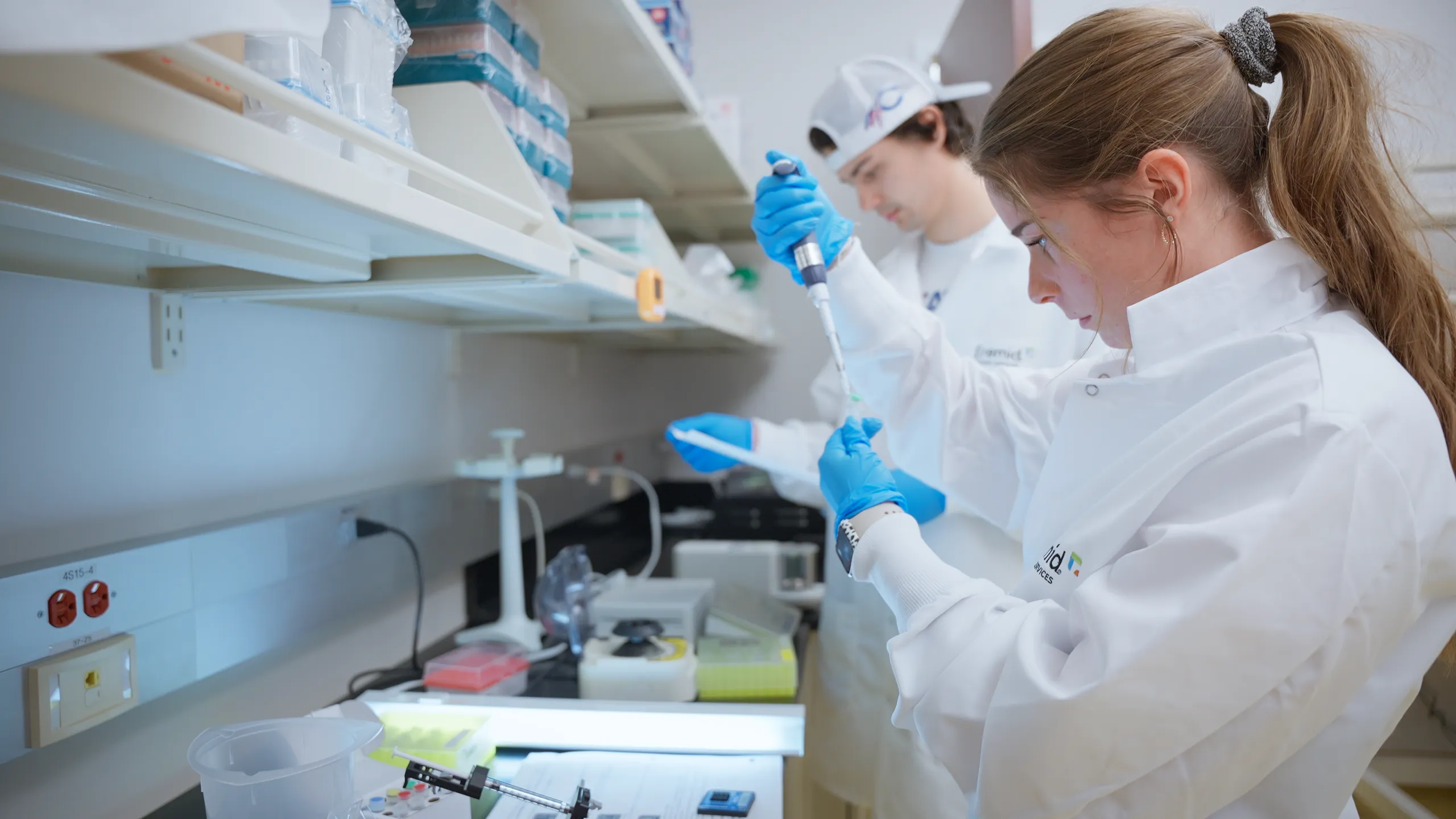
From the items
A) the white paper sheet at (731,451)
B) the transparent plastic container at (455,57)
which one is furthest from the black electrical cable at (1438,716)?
the transparent plastic container at (455,57)

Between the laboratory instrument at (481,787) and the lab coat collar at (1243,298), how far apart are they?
76 centimetres

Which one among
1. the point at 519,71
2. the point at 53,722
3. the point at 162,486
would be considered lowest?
the point at 53,722

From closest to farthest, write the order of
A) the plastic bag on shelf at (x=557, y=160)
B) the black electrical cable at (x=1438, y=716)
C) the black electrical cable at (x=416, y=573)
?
the plastic bag on shelf at (x=557, y=160) < the black electrical cable at (x=416, y=573) < the black electrical cable at (x=1438, y=716)

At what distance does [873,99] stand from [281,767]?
159 cm

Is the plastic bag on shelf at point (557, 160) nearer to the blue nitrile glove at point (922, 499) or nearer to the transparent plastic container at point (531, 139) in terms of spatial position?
the transparent plastic container at point (531, 139)

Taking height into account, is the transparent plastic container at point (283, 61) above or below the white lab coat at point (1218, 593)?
above

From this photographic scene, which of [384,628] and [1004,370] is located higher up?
[1004,370]

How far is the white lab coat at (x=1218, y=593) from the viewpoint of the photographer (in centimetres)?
59

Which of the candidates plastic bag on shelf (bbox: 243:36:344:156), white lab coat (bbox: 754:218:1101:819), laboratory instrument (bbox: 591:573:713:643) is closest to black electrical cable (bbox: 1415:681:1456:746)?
white lab coat (bbox: 754:218:1101:819)

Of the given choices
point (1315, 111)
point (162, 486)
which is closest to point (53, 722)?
point (162, 486)

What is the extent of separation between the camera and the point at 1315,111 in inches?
30.2

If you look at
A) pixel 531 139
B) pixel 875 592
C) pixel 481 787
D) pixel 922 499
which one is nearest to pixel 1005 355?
pixel 922 499

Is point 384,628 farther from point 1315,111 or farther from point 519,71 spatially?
point 1315,111

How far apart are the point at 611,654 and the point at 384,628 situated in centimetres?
47
